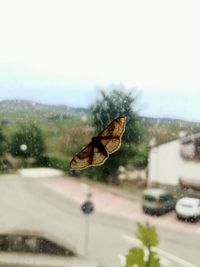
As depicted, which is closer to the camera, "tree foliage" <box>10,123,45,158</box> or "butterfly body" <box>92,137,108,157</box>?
"butterfly body" <box>92,137,108,157</box>

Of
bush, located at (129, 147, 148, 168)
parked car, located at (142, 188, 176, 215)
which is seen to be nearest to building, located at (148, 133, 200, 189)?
parked car, located at (142, 188, 176, 215)

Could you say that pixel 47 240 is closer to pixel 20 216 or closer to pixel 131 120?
pixel 20 216

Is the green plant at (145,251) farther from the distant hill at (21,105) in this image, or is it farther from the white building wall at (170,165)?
the distant hill at (21,105)

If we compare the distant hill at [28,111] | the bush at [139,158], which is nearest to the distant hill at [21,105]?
the distant hill at [28,111]

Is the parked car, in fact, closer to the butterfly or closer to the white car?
the white car

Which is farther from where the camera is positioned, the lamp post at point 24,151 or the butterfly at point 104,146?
the lamp post at point 24,151

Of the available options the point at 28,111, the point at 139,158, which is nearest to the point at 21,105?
the point at 28,111

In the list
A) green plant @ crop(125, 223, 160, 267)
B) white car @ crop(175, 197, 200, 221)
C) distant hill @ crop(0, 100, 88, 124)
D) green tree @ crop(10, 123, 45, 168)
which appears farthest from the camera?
distant hill @ crop(0, 100, 88, 124)
